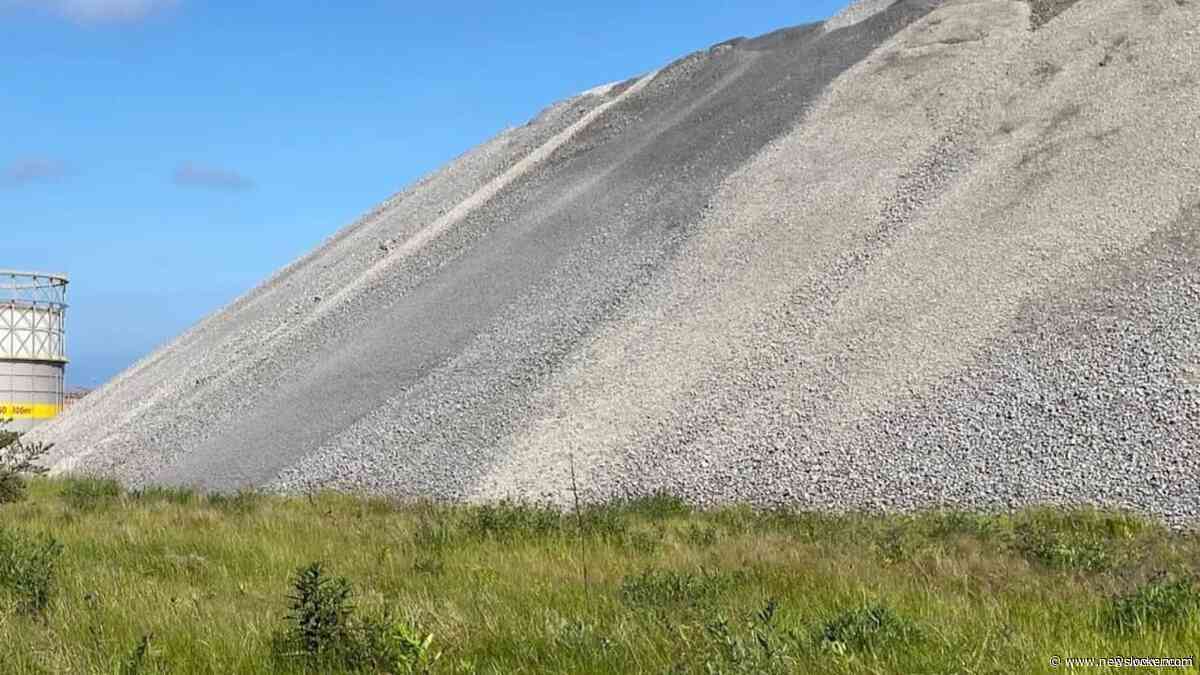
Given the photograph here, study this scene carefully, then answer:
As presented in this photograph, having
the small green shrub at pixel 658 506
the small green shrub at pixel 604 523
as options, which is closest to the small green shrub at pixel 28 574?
the small green shrub at pixel 604 523

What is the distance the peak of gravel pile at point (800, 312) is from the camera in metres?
15.0

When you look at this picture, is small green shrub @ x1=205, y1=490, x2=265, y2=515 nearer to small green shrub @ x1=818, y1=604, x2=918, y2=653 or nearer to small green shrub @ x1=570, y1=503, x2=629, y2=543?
small green shrub @ x1=570, y1=503, x2=629, y2=543

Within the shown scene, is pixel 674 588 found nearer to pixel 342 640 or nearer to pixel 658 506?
pixel 342 640

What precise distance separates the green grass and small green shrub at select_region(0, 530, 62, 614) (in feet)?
0.08

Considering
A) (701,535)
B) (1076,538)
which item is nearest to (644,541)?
(701,535)

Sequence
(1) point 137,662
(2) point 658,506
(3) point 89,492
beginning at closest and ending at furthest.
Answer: (1) point 137,662 < (2) point 658,506 < (3) point 89,492

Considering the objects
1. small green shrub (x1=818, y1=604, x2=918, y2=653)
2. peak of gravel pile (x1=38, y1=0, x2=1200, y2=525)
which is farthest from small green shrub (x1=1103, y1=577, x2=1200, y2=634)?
peak of gravel pile (x1=38, y1=0, x2=1200, y2=525)

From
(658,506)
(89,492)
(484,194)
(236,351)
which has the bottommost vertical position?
(89,492)

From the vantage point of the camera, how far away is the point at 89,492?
61.6 ft

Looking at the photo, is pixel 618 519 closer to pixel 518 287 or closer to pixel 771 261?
pixel 771 261

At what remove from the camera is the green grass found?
603 centimetres

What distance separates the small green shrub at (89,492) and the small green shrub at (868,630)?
43.9 feet

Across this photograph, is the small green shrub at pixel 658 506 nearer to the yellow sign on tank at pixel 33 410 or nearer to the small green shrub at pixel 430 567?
the small green shrub at pixel 430 567

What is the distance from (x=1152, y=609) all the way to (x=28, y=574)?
784 cm
